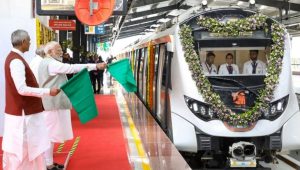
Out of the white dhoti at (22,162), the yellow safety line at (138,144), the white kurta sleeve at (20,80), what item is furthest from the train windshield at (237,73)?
the white kurta sleeve at (20,80)

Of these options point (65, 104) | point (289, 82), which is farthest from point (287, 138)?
point (65, 104)

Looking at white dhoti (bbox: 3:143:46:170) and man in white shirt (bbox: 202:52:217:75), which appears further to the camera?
man in white shirt (bbox: 202:52:217:75)

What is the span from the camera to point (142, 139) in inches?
369

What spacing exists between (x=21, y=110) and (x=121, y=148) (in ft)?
12.3

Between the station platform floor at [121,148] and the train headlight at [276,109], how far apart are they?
1.48m

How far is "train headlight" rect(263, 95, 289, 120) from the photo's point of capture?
7.23 metres

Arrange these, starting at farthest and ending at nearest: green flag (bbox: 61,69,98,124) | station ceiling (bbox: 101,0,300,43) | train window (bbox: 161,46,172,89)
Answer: station ceiling (bbox: 101,0,300,43), train window (bbox: 161,46,172,89), green flag (bbox: 61,69,98,124)

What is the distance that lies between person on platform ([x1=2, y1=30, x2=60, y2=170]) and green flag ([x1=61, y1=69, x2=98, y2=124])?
65 cm

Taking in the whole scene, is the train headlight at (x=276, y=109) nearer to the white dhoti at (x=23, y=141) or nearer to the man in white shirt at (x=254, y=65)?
the man in white shirt at (x=254, y=65)

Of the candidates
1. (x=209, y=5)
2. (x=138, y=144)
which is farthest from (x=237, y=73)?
(x=209, y=5)

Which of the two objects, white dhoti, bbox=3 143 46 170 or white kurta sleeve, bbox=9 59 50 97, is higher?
white kurta sleeve, bbox=9 59 50 97

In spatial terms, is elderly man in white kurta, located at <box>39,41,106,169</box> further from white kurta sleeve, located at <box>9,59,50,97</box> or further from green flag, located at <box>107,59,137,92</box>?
white kurta sleeve, located at <box>9,59,50,97</box>

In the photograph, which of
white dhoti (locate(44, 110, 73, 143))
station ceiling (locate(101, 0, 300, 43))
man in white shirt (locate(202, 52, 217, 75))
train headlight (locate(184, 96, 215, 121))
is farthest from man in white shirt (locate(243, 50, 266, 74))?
station ceiling (locate(101, 0, 300, 43))

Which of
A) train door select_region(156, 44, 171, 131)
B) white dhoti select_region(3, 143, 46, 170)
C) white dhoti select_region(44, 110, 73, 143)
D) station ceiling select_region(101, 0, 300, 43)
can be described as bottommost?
white dhoti select_region(3, 143, 46, 170)
